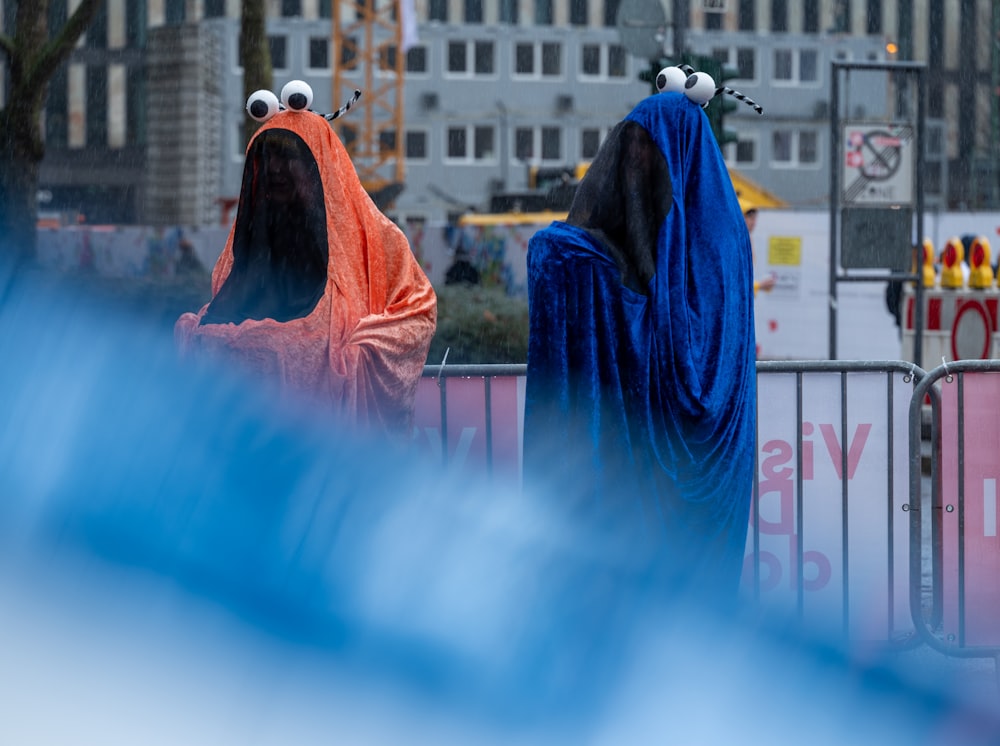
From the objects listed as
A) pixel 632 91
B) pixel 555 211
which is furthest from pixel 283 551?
pixel 632 91

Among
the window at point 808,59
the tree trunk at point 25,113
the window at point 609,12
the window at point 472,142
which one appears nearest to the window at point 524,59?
the window at point 472,142

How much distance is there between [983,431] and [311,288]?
8.48ft

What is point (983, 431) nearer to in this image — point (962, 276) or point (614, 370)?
point (614, 370)

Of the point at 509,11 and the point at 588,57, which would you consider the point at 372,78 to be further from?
the point at 588,57

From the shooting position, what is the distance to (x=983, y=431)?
5844 mm

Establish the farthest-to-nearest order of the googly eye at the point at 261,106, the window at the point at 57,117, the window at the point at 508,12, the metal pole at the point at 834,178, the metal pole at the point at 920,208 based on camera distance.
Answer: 1. the window at the point at 508,12
2. the window at the point at 57,117
3. the metal pole at the point at 834,178
4. the metal pole at the point at 920,208
5. the googly eye at the point at 261,106

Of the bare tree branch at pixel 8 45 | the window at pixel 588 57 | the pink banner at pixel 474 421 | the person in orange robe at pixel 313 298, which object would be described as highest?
the window at pixel 588 57

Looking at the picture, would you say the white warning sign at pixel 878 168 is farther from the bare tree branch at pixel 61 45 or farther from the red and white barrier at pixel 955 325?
the bare tree branch at pixel 61 45

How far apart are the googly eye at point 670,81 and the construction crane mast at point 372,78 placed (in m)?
47.7

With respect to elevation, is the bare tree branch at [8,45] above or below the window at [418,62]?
below

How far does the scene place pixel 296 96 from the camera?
488cm

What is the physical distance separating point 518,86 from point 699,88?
185 ft

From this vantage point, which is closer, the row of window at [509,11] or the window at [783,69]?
the row of window at [509,11]

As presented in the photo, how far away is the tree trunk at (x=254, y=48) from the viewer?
13469 mm
